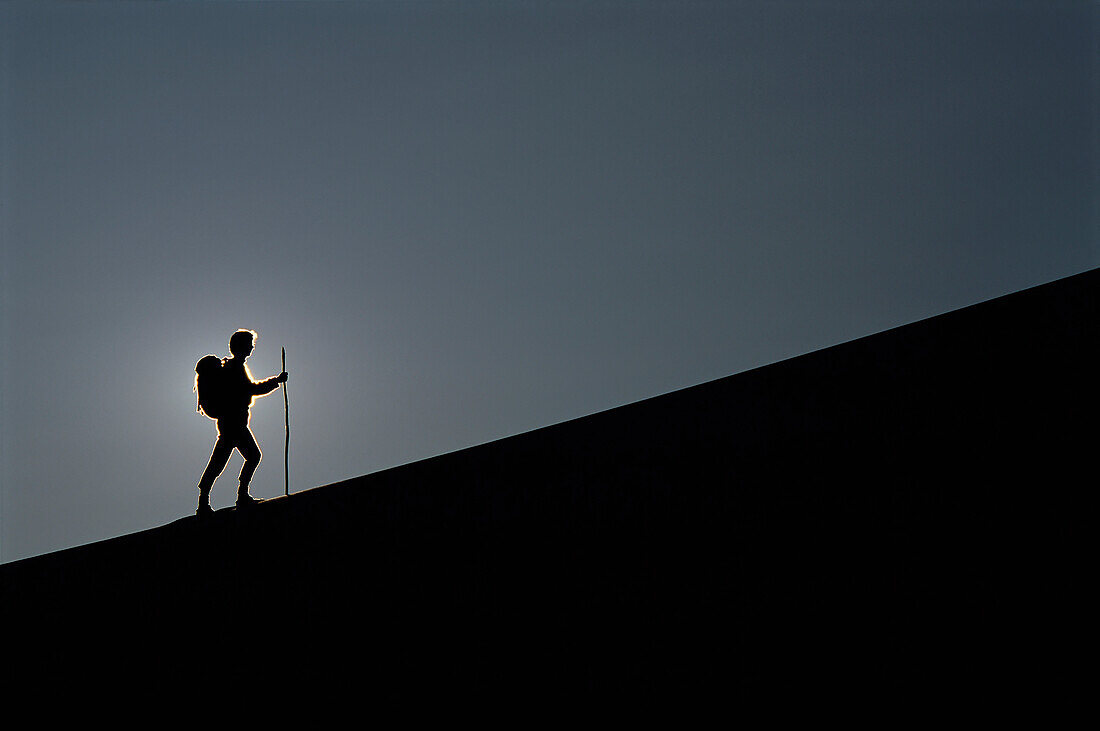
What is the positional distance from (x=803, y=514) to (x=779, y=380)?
54.6 inches

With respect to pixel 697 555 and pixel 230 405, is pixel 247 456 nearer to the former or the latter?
pixel 230 405

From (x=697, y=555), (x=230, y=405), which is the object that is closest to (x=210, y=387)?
(x=230, y=405)

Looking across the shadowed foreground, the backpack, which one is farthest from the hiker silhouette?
the shadowed foreground

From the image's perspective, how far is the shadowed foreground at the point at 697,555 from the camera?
3.76 meters

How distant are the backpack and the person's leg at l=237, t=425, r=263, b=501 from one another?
0.70 feet

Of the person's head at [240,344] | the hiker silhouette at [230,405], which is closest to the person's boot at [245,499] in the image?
the hiker silhouette at [230,405]

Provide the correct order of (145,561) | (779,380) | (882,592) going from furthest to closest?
(779,380) → (145,561) → (882,592)

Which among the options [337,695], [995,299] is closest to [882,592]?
[337,695]

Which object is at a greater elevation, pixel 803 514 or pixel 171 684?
pixel 803 514

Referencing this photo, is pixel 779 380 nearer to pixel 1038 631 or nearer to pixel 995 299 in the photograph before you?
pixel 995 299

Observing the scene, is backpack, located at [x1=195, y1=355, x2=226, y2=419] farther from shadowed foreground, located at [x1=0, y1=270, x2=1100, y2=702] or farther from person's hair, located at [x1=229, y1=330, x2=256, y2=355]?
shadowed foreground, located at [x1=0, y1=270, x2=1100, y2=702]

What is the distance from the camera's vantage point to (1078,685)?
3305 mm

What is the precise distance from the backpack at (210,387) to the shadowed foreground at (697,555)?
768mm

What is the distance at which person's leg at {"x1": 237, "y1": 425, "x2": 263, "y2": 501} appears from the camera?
19.7 feet
